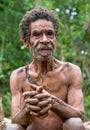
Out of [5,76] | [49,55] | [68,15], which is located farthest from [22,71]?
[68,15]

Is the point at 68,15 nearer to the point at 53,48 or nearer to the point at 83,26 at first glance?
the point at 83,26

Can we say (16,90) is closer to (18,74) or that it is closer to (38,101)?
(18,74)

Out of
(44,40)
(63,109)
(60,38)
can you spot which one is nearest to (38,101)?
(63,109)

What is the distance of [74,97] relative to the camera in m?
4.29

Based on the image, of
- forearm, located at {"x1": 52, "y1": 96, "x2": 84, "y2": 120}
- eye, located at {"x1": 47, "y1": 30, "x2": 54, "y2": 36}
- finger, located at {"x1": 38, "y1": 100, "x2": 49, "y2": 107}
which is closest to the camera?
finger, located at {"x1": 38, "y1": 100, "x2": 49, "y2": 107}

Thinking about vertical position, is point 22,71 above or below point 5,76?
above

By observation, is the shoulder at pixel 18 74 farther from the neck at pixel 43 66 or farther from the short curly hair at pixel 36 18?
the short curly hair at pixel 36 18

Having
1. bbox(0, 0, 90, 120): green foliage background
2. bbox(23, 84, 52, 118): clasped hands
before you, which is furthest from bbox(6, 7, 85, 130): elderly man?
bbox(0, 0, 90, 120): green foliage background

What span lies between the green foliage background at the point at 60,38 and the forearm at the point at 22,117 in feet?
26.2

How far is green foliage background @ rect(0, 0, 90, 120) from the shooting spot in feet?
41.2

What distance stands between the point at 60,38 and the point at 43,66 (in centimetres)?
932

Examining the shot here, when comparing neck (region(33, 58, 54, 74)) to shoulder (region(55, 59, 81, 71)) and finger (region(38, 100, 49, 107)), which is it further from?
finger (region(38, 100, 49, 107))

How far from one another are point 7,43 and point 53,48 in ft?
31.4

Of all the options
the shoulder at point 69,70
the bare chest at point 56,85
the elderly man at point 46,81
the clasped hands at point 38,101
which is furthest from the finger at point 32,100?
the shoulder at point 69,70
